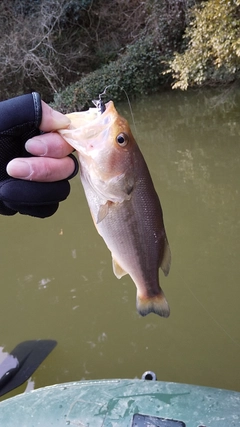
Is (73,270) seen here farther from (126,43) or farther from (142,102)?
(126,43)

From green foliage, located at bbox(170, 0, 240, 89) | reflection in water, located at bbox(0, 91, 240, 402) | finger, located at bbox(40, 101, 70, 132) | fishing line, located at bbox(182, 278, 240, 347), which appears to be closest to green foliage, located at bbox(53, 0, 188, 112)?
green foliage, located at bbox(170, 0, 240, 89)

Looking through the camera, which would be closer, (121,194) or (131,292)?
(121,194)

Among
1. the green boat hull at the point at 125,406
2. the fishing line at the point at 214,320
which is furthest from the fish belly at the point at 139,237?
the fishing line at the point at 214,320

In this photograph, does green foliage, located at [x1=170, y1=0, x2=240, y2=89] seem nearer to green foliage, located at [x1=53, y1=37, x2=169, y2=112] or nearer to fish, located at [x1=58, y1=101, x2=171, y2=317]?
green foliage, located at [x1=53, y1=37, x2=169, y2=112]

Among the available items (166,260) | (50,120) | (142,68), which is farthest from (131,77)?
(50,120)

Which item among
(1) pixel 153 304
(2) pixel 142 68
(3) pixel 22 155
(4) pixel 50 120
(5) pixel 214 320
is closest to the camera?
(4) pixel 50 120

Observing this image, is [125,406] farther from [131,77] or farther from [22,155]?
[131,77]
